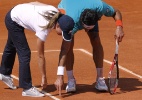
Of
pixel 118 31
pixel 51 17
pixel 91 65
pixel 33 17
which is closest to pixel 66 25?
pixel 51 17

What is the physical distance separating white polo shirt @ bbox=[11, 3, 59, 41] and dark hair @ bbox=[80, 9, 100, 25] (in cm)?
44

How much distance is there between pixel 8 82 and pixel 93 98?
154 cm

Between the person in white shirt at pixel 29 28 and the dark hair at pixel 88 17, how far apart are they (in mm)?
218

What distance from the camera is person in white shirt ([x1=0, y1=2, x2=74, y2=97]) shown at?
26.2 ft

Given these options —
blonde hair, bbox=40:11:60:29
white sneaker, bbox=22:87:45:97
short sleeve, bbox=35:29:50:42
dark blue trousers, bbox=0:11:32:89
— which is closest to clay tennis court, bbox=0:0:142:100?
white sneaker, bbox=22:87:45:97

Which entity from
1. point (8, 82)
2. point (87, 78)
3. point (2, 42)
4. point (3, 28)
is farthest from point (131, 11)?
point (8, 82)

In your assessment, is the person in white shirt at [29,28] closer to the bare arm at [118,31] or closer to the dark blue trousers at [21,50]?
the dark blue trousers at [21,50]

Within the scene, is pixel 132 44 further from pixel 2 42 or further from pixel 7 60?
pixel 7 60

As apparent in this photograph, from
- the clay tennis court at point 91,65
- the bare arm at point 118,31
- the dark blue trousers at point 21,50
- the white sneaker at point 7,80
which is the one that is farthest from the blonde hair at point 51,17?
the white sneaker at point 7,80

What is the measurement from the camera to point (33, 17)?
8.18 meters

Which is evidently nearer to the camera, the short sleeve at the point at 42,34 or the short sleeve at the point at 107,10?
the short sleeve at the point at 42,34

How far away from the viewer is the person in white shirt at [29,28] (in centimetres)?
798

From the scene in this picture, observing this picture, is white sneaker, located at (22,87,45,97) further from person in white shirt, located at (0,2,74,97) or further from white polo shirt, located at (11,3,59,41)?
white polo shirt, located at (11,3,59,41)

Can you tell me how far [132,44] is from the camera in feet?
44.2
